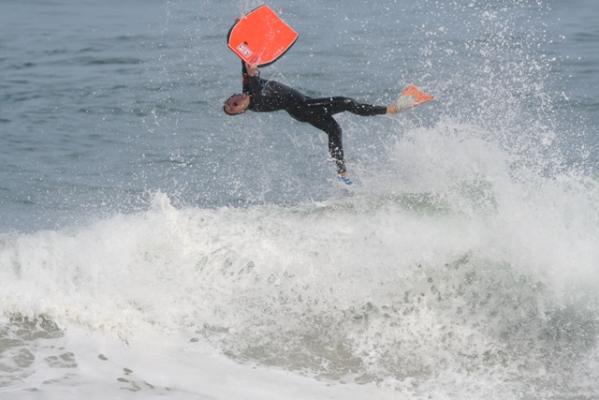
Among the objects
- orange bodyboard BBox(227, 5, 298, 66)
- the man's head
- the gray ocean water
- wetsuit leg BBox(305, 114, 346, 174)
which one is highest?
orange bodyboard BBox(227, 5, 298, 66)

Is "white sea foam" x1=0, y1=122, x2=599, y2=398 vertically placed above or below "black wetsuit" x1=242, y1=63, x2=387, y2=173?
below

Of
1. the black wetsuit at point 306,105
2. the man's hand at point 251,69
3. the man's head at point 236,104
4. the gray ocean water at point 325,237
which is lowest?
the gray ocean water at point 325,237

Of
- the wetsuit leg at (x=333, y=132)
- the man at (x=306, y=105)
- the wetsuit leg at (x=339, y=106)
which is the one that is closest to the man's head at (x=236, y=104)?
the man at (x=306, y=105)

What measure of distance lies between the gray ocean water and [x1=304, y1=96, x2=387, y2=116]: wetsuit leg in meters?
0.97

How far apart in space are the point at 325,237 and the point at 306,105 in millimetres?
1214

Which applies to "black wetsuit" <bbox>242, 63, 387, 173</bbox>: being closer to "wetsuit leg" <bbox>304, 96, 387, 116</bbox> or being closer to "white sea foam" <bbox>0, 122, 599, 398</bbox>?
"wetsuit leg" <bbox>304, 96, 387, 116</bbox>

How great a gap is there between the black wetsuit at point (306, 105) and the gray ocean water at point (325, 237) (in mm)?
758

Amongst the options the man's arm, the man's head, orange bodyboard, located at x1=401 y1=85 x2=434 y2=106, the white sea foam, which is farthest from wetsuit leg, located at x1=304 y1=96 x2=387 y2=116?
the white sea foam

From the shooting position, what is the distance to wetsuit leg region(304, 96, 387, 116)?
26.9 ft

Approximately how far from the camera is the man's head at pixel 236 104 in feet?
25.1

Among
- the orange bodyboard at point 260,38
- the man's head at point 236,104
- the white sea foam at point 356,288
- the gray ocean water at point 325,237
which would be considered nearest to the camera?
the white sea foam at point 356,288

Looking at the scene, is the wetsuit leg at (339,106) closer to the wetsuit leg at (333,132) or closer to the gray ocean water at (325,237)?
the wetsuit leg at (333,132)

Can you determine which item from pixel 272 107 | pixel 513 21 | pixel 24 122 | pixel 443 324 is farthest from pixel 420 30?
pixel 443 324

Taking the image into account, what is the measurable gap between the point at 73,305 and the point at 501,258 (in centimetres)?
349
